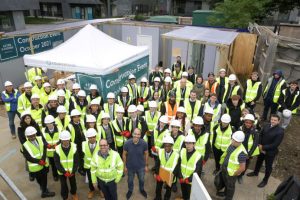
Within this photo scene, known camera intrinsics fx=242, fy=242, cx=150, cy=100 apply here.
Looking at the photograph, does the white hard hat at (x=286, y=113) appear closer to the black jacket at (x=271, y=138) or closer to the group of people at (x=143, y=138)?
the group of people at (x=143, y=138)

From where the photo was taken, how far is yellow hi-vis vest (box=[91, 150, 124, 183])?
13.7ft


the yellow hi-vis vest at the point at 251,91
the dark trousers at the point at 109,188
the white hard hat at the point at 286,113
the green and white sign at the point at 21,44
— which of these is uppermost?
the green and white sign at the point at 21,44

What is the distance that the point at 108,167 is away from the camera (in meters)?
4.20

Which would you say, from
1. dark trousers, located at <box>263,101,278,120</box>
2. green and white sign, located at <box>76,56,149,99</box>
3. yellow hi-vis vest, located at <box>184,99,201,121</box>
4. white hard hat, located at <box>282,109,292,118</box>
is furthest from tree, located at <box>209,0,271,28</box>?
yellow hi-vis vest, located at <box>184,99,201,121</box>

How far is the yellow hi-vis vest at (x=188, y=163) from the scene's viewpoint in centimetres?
429

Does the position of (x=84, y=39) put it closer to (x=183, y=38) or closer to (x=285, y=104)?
(x=183, y=38)

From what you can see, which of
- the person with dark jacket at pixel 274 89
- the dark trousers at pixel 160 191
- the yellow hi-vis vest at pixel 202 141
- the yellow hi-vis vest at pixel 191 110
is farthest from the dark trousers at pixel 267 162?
the person with dark jacket at pixel 274 89

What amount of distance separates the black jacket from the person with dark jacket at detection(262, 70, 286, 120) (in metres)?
2.49

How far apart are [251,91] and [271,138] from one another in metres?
2.38

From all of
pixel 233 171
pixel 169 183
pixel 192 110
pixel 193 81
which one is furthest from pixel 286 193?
pixel 193 81

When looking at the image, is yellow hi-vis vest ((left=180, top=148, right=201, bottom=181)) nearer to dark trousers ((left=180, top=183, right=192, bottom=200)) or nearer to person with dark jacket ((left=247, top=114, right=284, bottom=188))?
dark trousers ((left=180, top=183, right=192, bottom=200))

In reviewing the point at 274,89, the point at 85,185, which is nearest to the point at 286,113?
the point at 274,89

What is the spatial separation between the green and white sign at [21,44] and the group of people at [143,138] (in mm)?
3634

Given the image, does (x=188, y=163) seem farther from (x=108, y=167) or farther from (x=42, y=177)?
(x=42, y=177)
